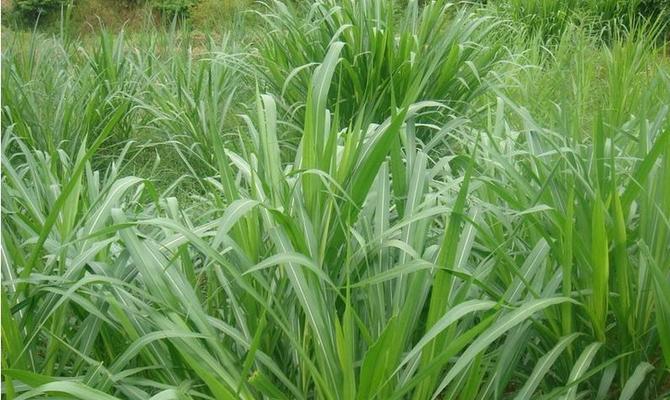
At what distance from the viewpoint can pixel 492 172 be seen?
2.16 m

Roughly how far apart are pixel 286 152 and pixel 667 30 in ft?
15.6

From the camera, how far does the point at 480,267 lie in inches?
68.5

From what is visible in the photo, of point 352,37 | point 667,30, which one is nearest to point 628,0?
point 667,30

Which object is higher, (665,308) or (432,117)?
(665,308)

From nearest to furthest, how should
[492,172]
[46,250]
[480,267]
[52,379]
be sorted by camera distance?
1. [52,379]
2. [480,267]
3. [46,250]
4. [492,172]

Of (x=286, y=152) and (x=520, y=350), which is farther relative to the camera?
(x=286, y=152)

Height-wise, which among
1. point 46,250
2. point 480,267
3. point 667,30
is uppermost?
point 480,267

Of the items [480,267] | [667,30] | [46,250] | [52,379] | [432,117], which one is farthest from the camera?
[667,30]

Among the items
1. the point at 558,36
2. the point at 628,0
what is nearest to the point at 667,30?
the point at 628,0

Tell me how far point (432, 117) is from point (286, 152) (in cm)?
64

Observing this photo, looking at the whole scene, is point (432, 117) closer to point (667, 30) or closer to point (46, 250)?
point (46, 250)

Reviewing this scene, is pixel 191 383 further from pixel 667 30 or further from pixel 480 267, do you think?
pixel 667 30

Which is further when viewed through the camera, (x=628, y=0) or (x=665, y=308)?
(x=628, y=0)

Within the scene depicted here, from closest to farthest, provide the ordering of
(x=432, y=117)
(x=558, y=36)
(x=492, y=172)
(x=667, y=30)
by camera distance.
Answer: (x=492, y=172) → (x=432, y=117) → (x=558, y=36) → (x=667, y=30)
